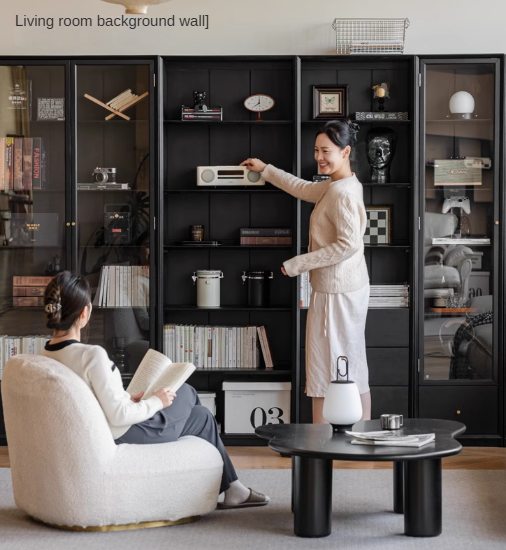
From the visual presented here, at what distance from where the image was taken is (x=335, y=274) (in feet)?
12.8

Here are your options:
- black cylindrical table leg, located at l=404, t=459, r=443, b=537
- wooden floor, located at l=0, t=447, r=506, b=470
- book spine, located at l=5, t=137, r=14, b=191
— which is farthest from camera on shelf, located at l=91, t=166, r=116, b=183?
black cylindrical table leg, located at l=404, t=459, r=443, b=537

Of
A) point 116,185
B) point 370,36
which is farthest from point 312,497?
Answer: point 370,36

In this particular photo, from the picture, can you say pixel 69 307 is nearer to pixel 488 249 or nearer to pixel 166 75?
pixel 166 75

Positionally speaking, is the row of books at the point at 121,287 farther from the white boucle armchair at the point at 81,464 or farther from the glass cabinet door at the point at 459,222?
the white boucle armchair at the point at 81,464

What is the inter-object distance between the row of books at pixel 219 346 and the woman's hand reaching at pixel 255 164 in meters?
0.84

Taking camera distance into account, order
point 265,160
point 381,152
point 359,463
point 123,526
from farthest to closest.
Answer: point 265,160
point 381,152
point 359,463
point 123,526

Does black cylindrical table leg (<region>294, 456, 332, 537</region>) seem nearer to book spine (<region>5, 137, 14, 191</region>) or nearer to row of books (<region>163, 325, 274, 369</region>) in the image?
row of books (<region>163, 325, 274, 369</region>)

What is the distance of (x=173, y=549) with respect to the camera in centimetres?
268

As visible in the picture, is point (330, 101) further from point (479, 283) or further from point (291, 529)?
point (291, 529)

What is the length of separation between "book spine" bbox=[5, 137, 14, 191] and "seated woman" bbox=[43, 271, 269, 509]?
1.77 m

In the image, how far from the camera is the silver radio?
4.40 m

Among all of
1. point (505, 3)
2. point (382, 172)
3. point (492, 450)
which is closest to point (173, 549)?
point (492, 450)

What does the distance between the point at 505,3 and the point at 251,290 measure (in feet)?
6.90

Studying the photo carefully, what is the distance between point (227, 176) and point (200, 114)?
1.16 ft
